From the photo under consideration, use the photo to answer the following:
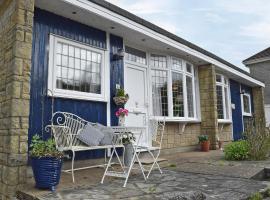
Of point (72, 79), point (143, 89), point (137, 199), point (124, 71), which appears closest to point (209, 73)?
point (143, 89)

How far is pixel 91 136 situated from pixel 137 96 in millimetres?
2697

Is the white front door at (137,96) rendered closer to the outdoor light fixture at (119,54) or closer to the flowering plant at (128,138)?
the outdoor light fixture at (119,54)

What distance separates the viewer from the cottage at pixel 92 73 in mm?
3525

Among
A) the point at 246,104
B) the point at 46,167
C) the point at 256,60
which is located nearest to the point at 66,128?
the point at 46,167

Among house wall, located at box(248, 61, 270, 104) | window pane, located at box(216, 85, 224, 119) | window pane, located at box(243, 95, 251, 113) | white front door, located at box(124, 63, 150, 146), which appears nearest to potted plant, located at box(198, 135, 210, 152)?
window pane, located at box(216, 85, 224, 119)

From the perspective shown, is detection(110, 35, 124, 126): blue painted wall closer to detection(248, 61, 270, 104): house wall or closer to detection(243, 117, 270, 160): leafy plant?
detection(243, 117, 270, 160): leafy plant

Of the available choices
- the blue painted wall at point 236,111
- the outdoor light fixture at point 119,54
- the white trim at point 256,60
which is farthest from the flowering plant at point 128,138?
the white trim at point 256,60

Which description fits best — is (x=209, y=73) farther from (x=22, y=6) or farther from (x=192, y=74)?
(x=22, y=6)

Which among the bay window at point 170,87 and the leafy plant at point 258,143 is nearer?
the leafy plant at point 258,143

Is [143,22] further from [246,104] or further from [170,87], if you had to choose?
[246,104]

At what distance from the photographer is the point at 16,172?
3312mm

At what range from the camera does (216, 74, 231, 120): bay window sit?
9.93m

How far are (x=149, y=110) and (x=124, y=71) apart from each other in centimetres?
127

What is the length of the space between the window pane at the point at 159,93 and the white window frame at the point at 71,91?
6.09ft
